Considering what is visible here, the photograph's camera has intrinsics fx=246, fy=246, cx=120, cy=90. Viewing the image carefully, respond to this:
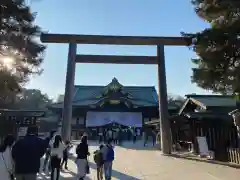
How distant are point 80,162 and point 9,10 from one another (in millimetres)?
5924

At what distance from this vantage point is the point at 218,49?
318 inches

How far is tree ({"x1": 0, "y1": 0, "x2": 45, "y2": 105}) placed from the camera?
861 centimetres

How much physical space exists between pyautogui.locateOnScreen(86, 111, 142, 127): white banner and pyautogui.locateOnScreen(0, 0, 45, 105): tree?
805 inches

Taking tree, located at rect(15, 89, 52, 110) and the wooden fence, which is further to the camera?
tree, located at rect(15, 89, 52, 110)

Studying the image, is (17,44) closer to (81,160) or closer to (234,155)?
(81,160)

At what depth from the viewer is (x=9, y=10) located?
8.67 m

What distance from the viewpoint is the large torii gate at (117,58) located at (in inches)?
516

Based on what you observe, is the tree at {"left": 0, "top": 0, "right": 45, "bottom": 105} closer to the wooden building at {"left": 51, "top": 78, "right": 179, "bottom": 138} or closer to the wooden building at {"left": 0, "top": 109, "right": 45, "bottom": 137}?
the wooden building at {"left": 0, "top": 109, "right": 45, "bottom": 137}

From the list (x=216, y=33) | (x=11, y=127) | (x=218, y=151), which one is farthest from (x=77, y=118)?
(x=216, y=33)

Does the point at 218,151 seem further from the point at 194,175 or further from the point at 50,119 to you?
the point at 50,119

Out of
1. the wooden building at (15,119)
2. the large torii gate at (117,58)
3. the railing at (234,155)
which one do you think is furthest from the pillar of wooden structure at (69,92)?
the railing at (234,155)

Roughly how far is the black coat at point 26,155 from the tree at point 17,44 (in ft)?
16.9

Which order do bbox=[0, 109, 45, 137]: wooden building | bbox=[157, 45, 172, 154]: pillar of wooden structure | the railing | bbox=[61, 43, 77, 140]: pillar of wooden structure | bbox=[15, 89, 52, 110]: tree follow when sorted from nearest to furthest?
the railing, bbox=[61, 43, 77, 140]: pillar of wooden structure, bbox=[157, 45, 172, 154]: pillar of wooden structure, bbox=[0, 109, 45, 137]: wooden building, bbox=[15, 89, 52, 110]: tree

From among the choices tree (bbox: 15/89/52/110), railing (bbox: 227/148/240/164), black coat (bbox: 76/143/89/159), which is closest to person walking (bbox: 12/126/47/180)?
black coat (bbox: 76/143/89/159)
